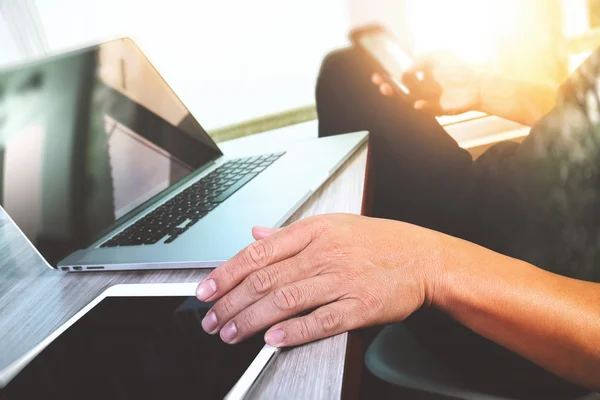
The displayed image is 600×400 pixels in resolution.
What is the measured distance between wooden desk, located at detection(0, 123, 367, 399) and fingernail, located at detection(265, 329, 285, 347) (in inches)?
0.5

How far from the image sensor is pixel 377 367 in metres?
0.54

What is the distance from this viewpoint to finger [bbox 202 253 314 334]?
0.37 metres

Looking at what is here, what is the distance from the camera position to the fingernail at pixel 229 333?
0.35 meters

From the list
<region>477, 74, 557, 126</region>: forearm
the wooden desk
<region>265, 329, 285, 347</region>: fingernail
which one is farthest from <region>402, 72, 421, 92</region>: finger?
<region>265, 329, 285, 347</region>: fingernail

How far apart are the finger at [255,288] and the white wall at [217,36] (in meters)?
1.15

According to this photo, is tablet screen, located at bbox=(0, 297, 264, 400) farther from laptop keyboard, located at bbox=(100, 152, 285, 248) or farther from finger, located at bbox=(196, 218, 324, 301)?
laptop keyboard, located at bbox=(100, 152, 285, 248)

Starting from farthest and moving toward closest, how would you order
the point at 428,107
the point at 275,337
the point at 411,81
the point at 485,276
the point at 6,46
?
the point at 6,46
the point at 428,107
the point at 411,81
the point at 485,276
the point at 275,337

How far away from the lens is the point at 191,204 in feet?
2.23

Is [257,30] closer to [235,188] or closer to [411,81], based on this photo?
[411,81]

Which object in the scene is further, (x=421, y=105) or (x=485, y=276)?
(x=421, y=105)

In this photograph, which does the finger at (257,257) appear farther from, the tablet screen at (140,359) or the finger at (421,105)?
the finger at (421,105)

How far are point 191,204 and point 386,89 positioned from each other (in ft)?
2.30

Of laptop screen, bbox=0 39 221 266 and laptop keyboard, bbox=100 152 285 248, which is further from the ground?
laptop screen, bbox=0 39 221 266

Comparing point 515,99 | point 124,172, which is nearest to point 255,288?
point 124,172
